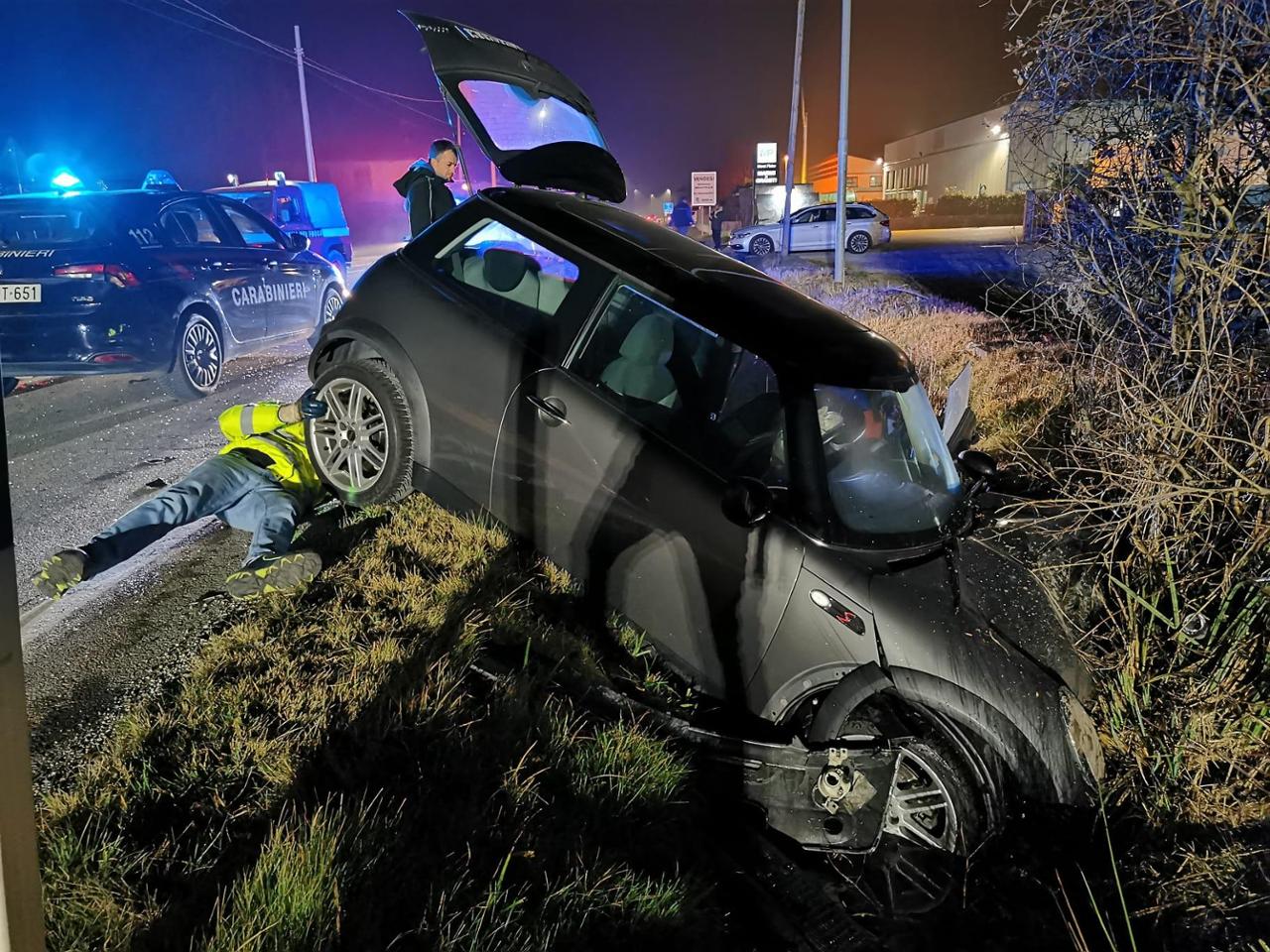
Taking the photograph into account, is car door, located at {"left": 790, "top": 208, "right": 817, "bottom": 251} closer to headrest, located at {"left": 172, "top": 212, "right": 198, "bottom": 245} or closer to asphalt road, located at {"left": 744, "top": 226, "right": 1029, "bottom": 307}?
asphalt road, located at {"left": 744, "top": 226, "right": 1029, "bottom": 307}

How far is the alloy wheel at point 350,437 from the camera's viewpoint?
4.16 metres

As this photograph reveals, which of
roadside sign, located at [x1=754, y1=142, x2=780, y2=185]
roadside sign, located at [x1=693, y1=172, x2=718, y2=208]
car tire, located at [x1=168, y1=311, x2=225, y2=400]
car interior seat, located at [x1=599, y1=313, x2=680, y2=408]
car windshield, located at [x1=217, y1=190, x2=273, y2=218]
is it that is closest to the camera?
car interior seat, located at [x1=599, y1=313, x2=680, y2=408]

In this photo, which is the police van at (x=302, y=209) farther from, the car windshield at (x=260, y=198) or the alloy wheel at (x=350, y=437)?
the alloy wheel at (x=350, y=437)

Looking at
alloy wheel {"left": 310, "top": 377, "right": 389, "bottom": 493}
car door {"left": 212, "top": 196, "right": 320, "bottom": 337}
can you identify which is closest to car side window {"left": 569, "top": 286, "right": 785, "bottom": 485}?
alloy wheel {"left": 310, "top": 377, "right": 389, "bottom": 493}

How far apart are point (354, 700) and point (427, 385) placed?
1.57 m

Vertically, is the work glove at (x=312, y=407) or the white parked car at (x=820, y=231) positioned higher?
the white parked car at (x=820, y=231)

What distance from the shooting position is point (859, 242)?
86.9 ft

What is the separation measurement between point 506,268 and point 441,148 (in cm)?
252

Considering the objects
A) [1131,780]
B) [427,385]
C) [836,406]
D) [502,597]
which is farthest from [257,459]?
[1131,780]

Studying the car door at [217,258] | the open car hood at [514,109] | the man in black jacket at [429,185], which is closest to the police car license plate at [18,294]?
the car door at [217,258]

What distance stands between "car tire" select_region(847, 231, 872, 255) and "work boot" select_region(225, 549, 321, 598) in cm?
2515

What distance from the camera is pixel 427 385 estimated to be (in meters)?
4.02

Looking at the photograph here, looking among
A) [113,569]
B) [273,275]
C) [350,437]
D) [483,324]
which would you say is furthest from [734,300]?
[273,275]

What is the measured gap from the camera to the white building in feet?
173
